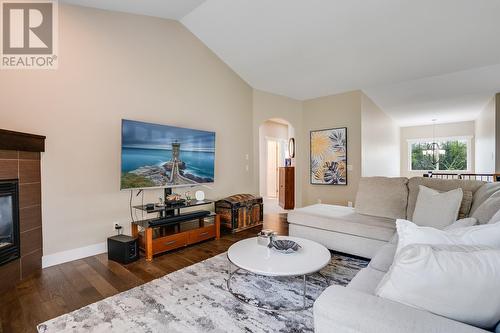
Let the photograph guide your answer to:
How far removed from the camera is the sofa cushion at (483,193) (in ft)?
7.62

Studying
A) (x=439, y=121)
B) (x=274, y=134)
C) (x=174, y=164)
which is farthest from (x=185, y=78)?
(x=439, y=121)

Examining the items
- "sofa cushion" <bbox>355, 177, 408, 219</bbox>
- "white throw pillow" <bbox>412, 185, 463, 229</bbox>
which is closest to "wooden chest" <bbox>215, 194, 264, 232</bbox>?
"sofa cushion" <bbox>355, 177, 408, 219</bbox>

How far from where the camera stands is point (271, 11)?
3.47m

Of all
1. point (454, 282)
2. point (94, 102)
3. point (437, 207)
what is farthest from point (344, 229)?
point (94, 102)

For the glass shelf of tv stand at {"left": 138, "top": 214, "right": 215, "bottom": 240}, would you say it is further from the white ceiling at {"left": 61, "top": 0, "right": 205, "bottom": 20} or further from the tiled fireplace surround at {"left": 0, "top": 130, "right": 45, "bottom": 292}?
the white ceiling at {"left": 61, "top": 0, "right": 205, "bottom": 20}

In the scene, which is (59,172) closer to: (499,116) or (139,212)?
(139,212)

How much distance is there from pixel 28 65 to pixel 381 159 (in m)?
7.09

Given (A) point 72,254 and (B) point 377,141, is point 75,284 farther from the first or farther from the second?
(B) point 377,141

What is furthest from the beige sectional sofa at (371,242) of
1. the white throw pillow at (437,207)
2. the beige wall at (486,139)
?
the beige wall at (486,139)

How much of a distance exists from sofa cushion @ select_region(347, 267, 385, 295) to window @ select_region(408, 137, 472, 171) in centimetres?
889

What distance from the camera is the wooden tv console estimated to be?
3.01m

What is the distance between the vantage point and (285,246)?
7.29ft

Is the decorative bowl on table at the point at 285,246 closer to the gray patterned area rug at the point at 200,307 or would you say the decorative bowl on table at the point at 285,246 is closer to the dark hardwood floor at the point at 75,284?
the gray patterned area rug at the point at 200,307

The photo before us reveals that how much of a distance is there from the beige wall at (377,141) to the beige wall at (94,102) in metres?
3.54
